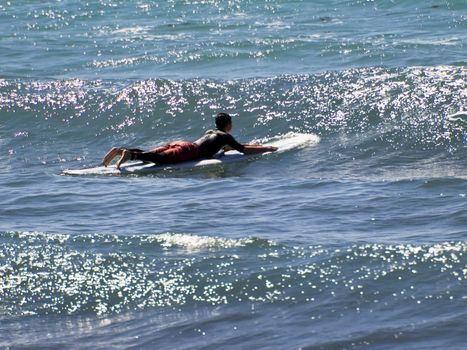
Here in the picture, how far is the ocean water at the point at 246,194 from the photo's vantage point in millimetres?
7707

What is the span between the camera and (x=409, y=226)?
9.74 m

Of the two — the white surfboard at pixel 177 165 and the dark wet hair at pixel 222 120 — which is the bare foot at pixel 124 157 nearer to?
the white surfboard at pixel 177 165

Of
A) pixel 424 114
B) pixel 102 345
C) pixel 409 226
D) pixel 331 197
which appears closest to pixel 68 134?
pixel 424 114

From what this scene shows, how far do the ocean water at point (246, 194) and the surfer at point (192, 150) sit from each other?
0.31 m

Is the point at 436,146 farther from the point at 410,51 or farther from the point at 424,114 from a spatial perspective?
the point at 410,51

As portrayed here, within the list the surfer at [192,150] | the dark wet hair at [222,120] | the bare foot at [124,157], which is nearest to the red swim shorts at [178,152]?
the surfer at [192,150]

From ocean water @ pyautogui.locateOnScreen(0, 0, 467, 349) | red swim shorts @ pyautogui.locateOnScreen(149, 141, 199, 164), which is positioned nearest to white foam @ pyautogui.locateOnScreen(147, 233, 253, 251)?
ocean water @ pyautogui.locateOnScreen(0, 0, 467, 349)

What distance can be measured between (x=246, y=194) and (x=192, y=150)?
2.49 metres

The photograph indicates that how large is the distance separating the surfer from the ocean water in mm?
305

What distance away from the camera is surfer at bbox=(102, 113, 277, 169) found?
45.1ft

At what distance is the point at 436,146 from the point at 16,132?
7.02 metres

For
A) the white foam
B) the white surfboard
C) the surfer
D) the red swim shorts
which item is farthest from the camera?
the red swim shorts

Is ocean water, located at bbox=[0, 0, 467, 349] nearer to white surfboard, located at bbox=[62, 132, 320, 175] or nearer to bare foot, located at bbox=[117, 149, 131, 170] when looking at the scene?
white surfboard, located at bbox=[62, 132, 320, 175]

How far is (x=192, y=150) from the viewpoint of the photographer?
1414 centimetres
